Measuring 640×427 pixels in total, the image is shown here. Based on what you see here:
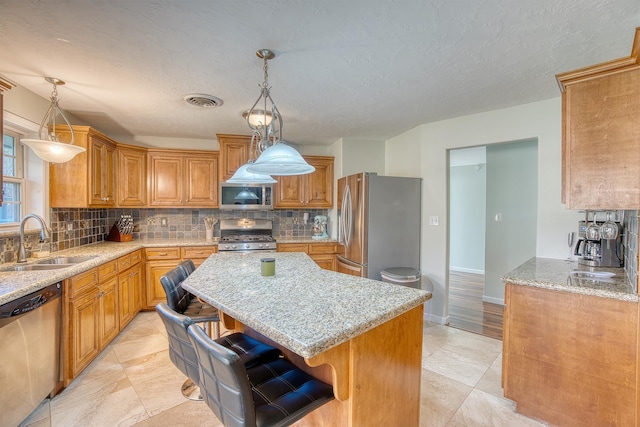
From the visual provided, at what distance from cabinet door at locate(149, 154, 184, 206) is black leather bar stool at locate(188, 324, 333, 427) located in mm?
3348

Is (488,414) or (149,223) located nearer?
(488,414)

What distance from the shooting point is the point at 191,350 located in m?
1.25

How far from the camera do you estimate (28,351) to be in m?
1.82

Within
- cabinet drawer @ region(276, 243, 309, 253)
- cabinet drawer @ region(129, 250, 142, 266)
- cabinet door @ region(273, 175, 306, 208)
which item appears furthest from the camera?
cabinet door @ region(273, 175, 306, 208)

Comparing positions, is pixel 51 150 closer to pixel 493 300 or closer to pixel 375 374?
pixel 375 374

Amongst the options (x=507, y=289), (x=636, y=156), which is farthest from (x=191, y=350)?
(x=636, y=156)

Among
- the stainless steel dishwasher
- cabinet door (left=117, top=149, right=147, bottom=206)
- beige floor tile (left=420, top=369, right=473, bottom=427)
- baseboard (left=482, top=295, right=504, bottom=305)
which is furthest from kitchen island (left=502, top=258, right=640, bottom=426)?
cabinet door (left=117, top=149, right=147, bottom=206)

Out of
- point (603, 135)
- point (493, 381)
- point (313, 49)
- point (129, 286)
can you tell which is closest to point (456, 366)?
point (493, 381)

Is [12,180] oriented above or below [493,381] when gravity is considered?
above

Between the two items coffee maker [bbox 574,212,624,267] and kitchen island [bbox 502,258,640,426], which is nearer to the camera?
kitchen island [bbox 502,258,640,426]

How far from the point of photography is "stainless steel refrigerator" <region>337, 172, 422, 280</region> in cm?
337

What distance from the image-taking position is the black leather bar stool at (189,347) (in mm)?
1240

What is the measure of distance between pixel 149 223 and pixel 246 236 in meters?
1.41

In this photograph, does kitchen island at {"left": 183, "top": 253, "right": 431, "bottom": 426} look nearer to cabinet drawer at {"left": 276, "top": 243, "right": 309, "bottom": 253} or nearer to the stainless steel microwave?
cabinet drawer at {"left": 276, "top": 243, "right": 309, "bottom": 253}
